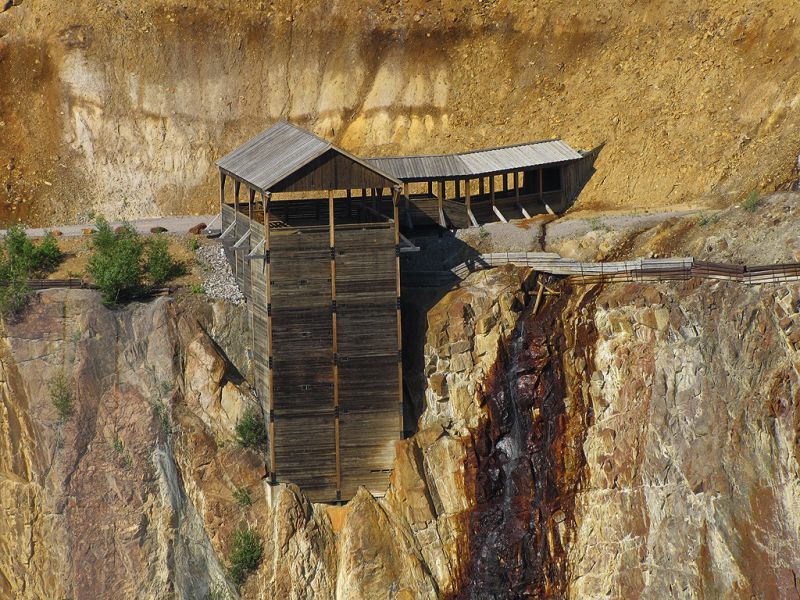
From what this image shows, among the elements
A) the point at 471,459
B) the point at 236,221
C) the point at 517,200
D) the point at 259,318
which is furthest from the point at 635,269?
the point at 236,221

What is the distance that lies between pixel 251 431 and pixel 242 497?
252 centimetres

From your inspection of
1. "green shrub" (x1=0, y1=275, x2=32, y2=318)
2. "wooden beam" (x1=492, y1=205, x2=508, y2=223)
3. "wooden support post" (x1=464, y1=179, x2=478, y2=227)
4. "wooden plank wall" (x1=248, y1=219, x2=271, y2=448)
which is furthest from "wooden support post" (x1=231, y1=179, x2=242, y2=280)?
"wooden beam" (x1=492, y1=205, x2=508, y2=223)

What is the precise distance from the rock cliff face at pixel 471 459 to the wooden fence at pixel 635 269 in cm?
51

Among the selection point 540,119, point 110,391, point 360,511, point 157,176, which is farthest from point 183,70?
point 360,511

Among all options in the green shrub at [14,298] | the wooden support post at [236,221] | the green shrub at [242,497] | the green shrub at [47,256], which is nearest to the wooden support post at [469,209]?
the wooden support post at [236,221]

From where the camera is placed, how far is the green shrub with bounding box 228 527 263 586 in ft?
182

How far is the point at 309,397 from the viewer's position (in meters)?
55.0

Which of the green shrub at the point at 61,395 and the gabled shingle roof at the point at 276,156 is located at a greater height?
the gabled shingle roof at the point at 276,156

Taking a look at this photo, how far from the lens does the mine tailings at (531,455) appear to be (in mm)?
53000

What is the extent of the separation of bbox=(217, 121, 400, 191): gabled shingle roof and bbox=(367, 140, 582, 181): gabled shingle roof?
3892 millimetres

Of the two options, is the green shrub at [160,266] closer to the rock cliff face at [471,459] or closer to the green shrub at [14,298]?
the rock cliff face at [471,459]

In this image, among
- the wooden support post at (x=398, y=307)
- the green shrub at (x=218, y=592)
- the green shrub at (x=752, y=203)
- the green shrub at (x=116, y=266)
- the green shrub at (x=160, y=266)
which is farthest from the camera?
the green shrub at (x=160, y=266)

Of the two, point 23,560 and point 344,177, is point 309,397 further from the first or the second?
point 23,560

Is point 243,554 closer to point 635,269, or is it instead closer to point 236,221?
point 236,221
